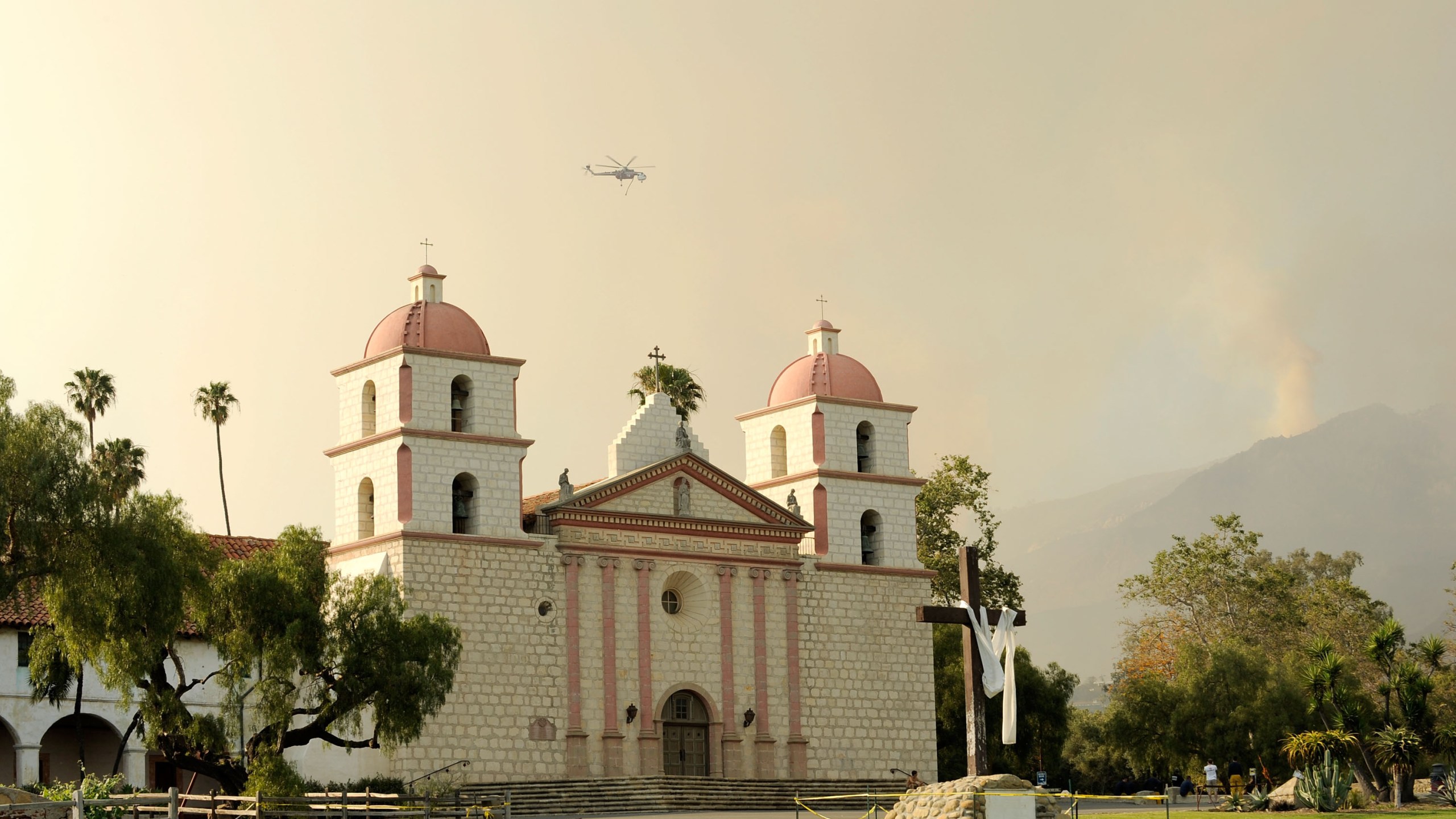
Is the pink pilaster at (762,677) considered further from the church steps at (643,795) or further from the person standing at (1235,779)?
the person standing at (1235,779)

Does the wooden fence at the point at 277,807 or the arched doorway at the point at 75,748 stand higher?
the arched doorway at the point at 75,748

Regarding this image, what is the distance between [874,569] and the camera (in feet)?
165

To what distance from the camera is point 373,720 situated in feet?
120

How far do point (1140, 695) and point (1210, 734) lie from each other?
92.8 inches

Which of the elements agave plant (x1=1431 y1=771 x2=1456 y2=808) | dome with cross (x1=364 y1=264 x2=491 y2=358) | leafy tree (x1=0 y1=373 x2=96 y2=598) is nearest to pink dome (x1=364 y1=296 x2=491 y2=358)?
dome with cross (x1=364 y1=264 x2=491 y2=358)

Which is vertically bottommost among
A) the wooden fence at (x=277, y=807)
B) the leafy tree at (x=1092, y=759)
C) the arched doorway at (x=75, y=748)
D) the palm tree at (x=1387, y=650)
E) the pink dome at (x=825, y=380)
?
the leafy tree at (x=1092, y=759)

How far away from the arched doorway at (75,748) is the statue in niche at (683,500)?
14797 mm

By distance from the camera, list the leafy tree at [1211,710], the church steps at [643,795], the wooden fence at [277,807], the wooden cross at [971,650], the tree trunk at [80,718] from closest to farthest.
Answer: the wooden cross at [971,650], the wooden fence at [277,807], the tree trunk at [80,718], the church steps at [643,795], the leafy tree at [1211,710]

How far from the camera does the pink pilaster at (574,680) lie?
44781 mm

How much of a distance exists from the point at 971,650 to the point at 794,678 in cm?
2060

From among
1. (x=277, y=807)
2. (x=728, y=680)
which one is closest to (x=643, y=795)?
(x=728, y=680)

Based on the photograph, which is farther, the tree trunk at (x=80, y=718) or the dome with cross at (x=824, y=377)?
the dome with cross at (x=824, y=377)

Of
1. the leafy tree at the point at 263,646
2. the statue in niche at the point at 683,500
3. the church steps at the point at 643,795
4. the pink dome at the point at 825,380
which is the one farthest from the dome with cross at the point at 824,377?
the leafy tree at the point at 263,646

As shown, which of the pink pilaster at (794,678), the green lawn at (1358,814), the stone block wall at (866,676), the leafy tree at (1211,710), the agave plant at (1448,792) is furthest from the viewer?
the leafy tree at (1211,710)
